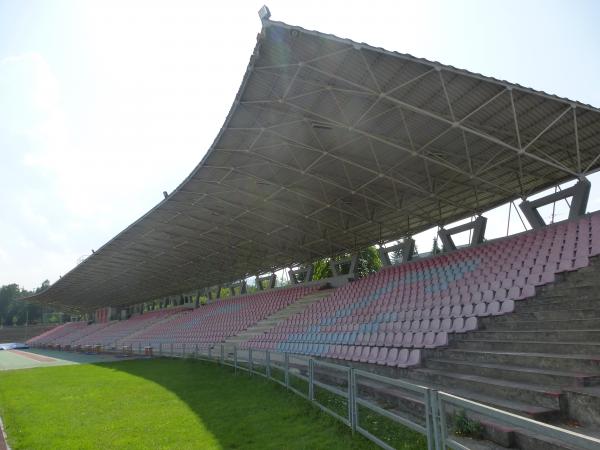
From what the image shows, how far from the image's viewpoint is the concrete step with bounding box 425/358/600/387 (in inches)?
212

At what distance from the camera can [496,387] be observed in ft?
20.2

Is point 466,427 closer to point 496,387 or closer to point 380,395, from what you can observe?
point 496,387

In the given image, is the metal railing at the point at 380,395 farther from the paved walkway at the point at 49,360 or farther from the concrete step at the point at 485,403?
the paved walkway at the point at 49,360

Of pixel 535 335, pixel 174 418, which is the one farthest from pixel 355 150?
pixel 174 418

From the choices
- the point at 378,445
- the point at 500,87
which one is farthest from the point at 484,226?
the point at 378,445

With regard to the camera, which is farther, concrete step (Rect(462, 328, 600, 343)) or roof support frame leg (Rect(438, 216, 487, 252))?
roof support frame leg (Rect(438, 216, 487, 252))

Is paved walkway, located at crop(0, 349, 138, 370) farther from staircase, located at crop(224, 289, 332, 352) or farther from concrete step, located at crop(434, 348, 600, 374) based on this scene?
concrete step, located at crop(434, 348, 600, 374)

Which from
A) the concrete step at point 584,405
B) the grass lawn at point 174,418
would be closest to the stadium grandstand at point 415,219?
the concrete step at point 584,405

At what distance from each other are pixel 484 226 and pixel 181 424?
1811 centimetres

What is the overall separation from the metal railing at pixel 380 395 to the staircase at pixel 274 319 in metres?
6.55

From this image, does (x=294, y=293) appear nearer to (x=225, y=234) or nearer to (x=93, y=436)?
(x=225, y=234)

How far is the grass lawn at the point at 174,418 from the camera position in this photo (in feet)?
20.4

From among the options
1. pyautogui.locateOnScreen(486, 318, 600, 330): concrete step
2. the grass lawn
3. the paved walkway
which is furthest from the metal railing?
the paved walkway

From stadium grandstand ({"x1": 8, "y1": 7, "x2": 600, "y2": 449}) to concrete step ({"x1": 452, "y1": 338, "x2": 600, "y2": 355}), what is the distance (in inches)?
1.5
